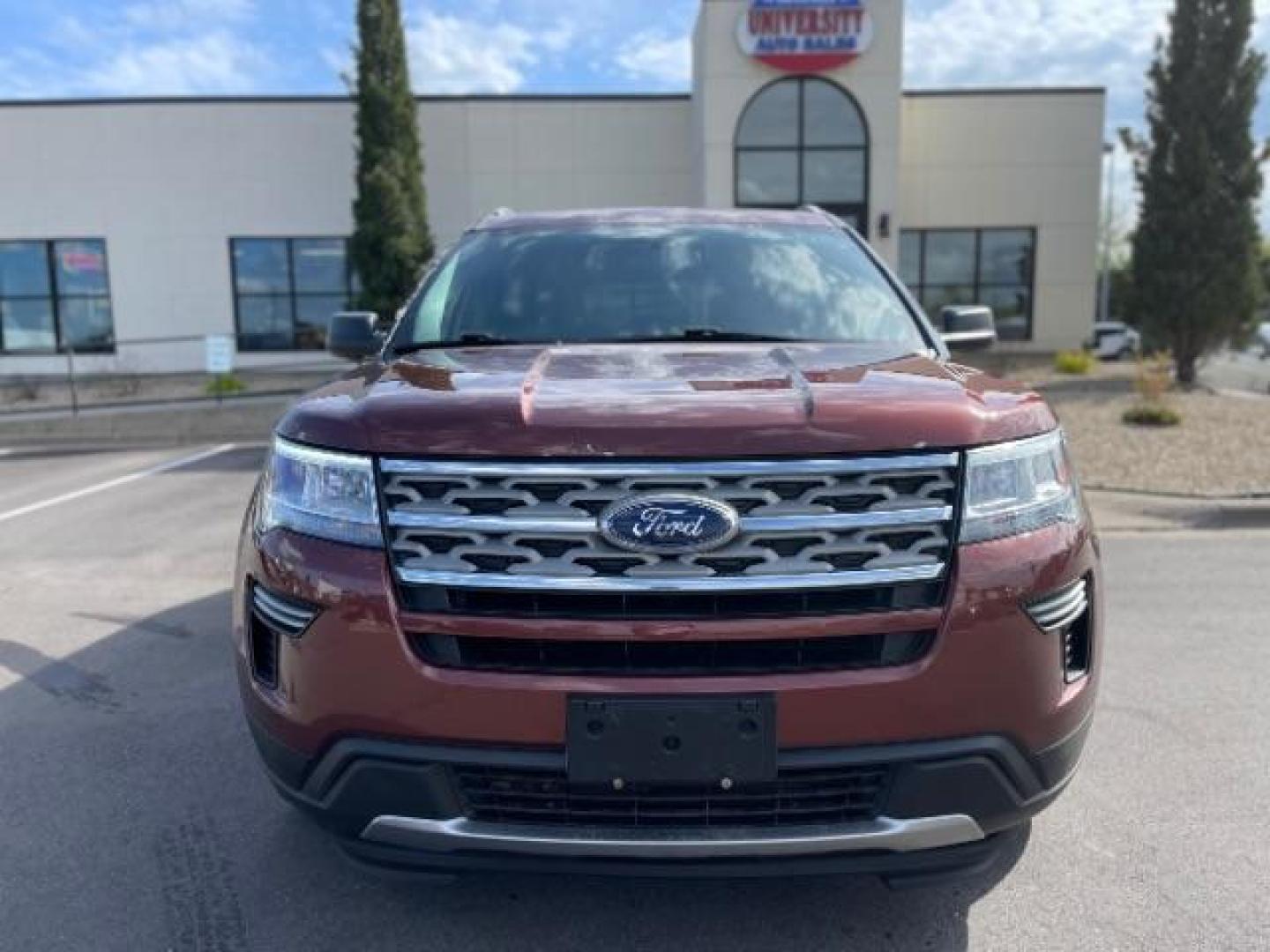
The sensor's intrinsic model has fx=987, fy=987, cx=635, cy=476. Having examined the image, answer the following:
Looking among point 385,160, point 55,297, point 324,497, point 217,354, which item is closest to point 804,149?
point 385,160

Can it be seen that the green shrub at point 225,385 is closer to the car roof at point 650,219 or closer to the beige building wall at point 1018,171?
the car roof at point 650,219

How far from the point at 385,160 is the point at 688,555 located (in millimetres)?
16777

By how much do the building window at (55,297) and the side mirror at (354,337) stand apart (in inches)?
716

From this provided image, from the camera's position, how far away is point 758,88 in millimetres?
17172

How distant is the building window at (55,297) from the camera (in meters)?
19.9

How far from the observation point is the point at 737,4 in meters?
16.6

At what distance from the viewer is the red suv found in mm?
1999

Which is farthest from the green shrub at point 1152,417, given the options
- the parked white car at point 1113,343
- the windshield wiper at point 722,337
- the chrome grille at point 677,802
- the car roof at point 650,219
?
the parked white car at point 1113,343

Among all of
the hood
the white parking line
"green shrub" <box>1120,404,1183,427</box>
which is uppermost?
the hood

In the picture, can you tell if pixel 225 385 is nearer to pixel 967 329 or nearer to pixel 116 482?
pixel 116 482

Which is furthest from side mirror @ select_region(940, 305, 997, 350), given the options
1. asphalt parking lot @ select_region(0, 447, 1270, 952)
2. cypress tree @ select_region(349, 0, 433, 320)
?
cypress tree @ select_region(349, 0, 433, 320)

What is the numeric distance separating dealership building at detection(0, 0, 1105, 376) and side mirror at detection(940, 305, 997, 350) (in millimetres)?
14959

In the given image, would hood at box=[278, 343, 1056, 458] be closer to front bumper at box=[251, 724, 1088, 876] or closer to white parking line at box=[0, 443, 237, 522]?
front bumper at box=[251, 724, 1088, 876]

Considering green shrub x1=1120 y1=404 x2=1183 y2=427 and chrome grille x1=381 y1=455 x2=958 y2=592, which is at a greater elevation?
chrome grille x1=381 y1=455 x2=958 y2=592
